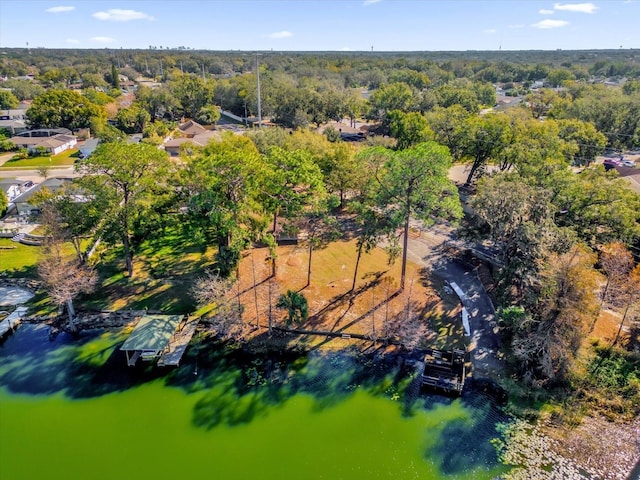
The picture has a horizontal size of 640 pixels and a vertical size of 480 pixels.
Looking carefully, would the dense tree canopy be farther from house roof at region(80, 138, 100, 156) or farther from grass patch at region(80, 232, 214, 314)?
grass patch at region(80, 232, 214, 314)

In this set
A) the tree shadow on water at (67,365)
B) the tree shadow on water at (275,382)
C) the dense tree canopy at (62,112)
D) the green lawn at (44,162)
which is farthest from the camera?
the dense tree canopy at (62,112)

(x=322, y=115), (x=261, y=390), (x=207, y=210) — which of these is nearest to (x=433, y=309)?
(x=261, y=390)

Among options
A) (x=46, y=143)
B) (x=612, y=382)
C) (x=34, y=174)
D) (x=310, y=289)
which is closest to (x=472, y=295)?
(x=612, y=382)

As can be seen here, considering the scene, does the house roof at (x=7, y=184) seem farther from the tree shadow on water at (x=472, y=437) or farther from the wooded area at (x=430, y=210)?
the tree shadow on water at (x=472, y=437)

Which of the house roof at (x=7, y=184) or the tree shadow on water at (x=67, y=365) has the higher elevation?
the house roof at (x=7, y=184)

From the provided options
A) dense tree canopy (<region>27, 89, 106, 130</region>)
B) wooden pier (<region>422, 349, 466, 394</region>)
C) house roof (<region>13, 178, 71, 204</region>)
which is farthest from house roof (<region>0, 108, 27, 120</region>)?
wooden pier (<region>422, 349, 466, 394</region>)

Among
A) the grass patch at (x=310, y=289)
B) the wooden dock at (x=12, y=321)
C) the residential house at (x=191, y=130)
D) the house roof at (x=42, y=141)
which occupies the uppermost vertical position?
the residential house at (x=191, y=130)

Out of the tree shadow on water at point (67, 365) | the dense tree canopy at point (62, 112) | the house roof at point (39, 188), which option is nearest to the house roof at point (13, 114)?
the dense tree canopy at point (62, 112)

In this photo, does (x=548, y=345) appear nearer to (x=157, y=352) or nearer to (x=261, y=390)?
(x=261, y=390)
